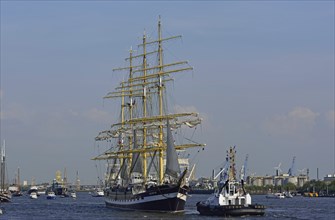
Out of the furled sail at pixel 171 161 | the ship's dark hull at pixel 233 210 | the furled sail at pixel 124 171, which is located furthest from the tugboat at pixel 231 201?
the furled sail at pixel 124 171

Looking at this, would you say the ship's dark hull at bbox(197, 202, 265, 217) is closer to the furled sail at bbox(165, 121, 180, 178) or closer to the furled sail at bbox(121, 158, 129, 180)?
the furled sail at bbox(165, 121, 180, 178)

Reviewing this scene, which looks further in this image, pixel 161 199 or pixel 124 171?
pixel 124 171

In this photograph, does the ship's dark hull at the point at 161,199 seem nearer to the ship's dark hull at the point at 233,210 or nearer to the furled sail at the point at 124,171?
the ship's dark hull at the point at 233,210

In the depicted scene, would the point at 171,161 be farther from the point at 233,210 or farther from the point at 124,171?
the point at 124,171

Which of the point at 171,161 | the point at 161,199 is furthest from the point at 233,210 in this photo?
the point at 171,161

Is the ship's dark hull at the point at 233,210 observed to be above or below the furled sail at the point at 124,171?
below

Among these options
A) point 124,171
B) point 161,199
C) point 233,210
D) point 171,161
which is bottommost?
point 233,210

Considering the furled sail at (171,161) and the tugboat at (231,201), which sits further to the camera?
the furled sail at (171,161)

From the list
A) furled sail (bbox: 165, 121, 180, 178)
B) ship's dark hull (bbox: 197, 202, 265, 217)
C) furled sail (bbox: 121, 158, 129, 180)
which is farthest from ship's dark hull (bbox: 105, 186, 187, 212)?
furled sail (bbox: 121, 158, 129, 180)

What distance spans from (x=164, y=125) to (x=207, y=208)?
25305 millimetres

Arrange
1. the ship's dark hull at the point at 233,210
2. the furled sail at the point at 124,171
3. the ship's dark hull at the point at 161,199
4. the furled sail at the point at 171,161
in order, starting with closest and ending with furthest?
the ship's dark hull at the point at 233,210 < the ship's dark hull at the point at 161,199 < the furled sail at the point at 171,161 < the furled sail at the point at 124,171

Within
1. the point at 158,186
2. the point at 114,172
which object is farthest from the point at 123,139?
the point at 158,186

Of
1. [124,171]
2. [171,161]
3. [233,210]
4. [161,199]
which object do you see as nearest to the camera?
[233,210]

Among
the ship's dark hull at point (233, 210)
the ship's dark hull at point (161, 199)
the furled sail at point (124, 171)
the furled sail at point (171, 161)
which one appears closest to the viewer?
the ship's dark hull at point (233, 210)
